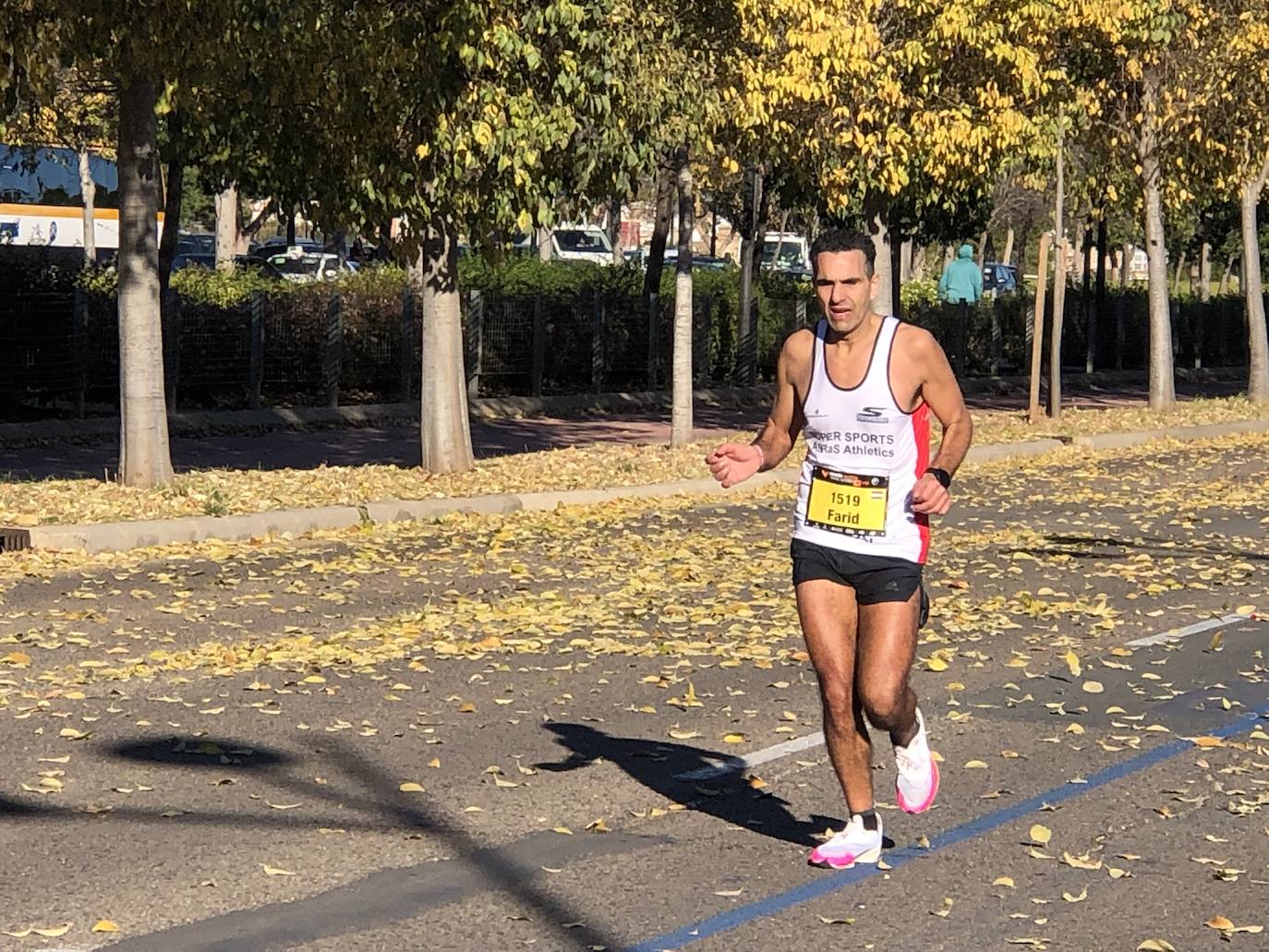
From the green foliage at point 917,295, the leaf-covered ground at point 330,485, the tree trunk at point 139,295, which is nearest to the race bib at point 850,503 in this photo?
the leaf-covered ground at point 330,485

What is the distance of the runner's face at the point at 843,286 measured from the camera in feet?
21.0

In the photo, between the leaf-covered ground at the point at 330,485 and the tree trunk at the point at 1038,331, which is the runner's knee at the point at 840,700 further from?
the tree trunk at the point at 1038,331

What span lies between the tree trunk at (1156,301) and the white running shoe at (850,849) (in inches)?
897

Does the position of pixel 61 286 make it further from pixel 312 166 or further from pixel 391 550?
pixel 391 550

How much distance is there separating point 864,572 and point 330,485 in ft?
35.6

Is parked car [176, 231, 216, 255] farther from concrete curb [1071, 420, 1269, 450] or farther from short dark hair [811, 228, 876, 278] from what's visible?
short dark hair [811, 228, 876, 278]

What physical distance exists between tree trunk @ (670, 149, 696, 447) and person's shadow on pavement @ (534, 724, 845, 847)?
1295cm

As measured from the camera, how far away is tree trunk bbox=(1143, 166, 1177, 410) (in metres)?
28.3

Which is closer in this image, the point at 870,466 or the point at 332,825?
the point at 870,466

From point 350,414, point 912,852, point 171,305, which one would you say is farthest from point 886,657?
point 350,414

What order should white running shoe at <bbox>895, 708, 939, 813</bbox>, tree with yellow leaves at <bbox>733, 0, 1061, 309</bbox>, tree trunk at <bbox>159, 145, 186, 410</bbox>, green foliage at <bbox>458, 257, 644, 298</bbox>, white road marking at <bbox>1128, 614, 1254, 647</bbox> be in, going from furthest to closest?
green foliage at <bbox>458, 257, 644, 298</bbox> → tree trunk at <bbox>159, 145, 186, 410</bbox> → tree with yellow leaves at <bbox>733, 0, 1061, 309</bbox> → white road marking at <bbox>1128, 614, 1254, 647</bbox> → white running shoe at <bbox>895, 708, 939, 813</bbox>

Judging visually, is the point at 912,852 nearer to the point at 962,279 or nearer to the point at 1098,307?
the point at 962,279

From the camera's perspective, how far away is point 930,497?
20.6 ft

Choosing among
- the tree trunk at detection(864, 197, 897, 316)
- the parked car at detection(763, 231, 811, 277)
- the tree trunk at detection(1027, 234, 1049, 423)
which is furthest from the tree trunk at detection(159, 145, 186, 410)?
the parked car at detection(763, 231, 811, 277)
